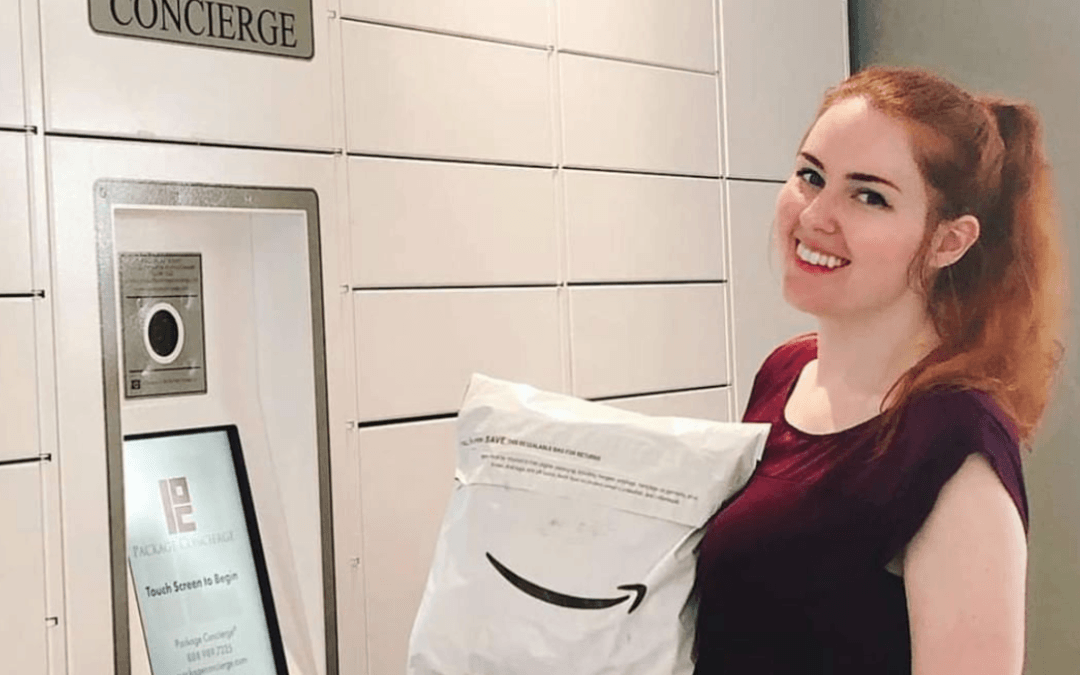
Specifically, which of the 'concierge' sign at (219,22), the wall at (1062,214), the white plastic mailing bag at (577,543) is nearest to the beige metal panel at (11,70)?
the 'concierge' sign at (219,22)

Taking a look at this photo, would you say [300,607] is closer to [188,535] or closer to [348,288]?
[188,535]

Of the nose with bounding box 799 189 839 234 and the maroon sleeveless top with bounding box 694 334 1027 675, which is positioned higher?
the nose with bounding box 799 189 839 234

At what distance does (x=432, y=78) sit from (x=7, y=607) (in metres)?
1.16

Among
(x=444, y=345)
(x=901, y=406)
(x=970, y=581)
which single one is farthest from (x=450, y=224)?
(x=970, y=581)

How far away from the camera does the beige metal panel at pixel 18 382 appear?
1825 millimetres

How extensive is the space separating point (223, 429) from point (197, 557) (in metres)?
0.22

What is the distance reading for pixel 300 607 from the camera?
2207 mm

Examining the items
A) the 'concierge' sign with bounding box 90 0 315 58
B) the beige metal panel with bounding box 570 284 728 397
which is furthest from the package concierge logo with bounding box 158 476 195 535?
the beige metal panel with bounding box 570 284 728 397

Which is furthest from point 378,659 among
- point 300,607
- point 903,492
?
point 903,492

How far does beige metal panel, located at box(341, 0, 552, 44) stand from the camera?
2.26 m

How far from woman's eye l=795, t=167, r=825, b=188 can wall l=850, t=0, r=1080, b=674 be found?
63.3 inches

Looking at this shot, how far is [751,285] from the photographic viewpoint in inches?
117

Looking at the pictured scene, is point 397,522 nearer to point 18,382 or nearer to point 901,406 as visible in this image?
point 18,382

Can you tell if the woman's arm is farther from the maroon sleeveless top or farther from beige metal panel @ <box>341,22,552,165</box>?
beige metal panel @ <box>341,22,552,165</box>
